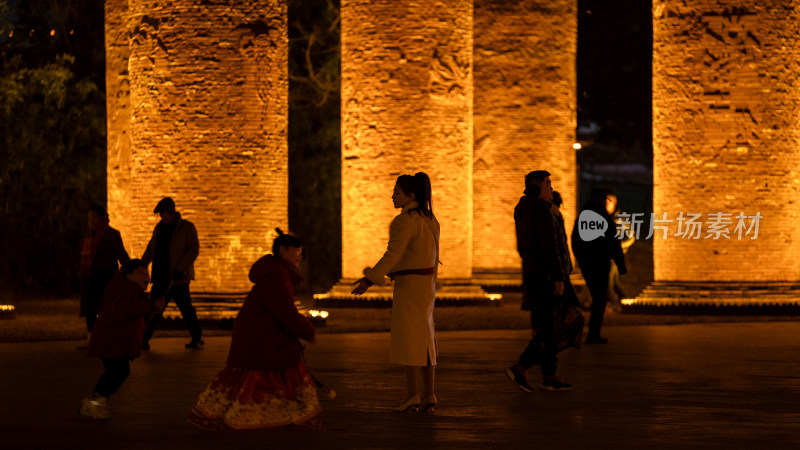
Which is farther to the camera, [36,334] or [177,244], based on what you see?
[36,334]

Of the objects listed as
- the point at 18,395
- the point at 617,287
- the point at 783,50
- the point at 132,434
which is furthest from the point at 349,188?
the point at 132,434

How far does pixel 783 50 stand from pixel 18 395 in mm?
13153

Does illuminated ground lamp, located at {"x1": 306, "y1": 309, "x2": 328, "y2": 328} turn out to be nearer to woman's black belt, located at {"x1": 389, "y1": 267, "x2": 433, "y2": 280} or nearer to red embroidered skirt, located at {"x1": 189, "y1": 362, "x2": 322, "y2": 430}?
woman's black belt, located at {"x1": 389, "y1": 267, "x2": 433, "y2": 280}

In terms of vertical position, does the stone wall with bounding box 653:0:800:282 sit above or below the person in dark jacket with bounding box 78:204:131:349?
above

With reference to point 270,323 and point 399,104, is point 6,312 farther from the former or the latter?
point 270,323

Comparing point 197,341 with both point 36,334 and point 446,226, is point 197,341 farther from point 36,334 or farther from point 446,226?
point 446,226

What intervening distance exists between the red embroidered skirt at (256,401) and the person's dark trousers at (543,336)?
8.75 ft

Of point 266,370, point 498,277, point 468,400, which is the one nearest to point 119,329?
point 266,370

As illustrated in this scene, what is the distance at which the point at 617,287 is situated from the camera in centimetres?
2297

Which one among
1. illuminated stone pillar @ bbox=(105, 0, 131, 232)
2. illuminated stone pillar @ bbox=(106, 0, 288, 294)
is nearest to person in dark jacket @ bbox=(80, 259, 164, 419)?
illuminated stone pillar @ bbox=(106, 0, 288, 294)

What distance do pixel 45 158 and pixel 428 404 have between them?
19946 mm

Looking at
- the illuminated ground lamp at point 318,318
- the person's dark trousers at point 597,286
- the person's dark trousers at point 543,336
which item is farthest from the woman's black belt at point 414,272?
the illuminated ground lamp at point 318,318

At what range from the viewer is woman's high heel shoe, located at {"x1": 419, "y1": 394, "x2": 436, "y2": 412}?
1092cm

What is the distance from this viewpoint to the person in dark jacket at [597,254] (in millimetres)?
16609
